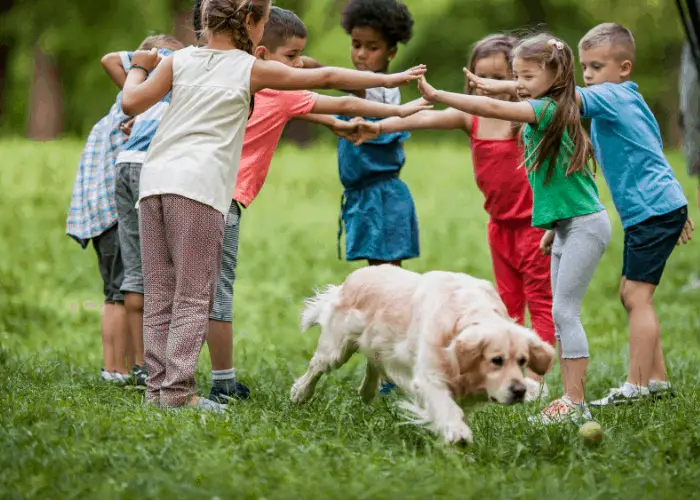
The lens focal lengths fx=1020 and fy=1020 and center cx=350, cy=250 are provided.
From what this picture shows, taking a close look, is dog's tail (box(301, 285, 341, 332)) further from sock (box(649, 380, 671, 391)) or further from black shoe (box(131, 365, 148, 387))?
sock (box(649, 380, 671, 391))

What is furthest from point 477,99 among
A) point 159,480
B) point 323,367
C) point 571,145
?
point 159,480

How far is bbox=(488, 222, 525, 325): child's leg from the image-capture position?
20.6 ft

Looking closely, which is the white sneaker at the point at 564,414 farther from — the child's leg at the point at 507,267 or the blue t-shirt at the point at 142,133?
the blue t-shirt at the point at 142,133

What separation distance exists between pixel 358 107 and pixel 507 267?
1548mm

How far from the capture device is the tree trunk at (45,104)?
26312 millimetres

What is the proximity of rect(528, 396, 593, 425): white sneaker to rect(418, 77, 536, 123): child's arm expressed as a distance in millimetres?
1420

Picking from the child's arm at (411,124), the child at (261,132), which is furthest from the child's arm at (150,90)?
the child's arm at (411,124)

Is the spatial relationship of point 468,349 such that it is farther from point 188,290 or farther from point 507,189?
point 507,189

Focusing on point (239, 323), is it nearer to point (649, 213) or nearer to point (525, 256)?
point (525, 256)

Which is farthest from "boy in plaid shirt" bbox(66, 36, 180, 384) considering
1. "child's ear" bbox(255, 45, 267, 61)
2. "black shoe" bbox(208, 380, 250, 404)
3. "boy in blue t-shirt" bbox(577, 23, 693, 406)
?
"boy in blue t-shirt" bbox(577, 23, 693, 406)

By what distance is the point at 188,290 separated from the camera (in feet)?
16.0

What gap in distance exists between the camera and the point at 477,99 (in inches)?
190

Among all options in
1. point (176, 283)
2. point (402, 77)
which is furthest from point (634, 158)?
point (176, 283)

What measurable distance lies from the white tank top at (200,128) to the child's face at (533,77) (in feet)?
4.45
